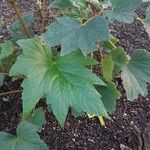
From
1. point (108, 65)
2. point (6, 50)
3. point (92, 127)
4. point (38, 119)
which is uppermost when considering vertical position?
point (6, 50)

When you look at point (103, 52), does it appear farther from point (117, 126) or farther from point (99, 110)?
point (99, 110)

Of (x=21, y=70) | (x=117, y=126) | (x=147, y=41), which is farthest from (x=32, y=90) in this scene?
(x=147, y=41)

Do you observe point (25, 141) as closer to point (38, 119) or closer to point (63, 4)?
point (38, 119)

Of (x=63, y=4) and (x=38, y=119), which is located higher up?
(x=63, y=4)

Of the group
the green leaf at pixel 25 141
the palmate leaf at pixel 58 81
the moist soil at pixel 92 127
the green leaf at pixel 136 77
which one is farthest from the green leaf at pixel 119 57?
the green leaf at pixel 25 141

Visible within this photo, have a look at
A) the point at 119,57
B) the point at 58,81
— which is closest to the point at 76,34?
the point at 58,81

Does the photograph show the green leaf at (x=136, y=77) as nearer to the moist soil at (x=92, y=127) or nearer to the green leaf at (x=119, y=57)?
the green leaf at (x=119, y=57)
